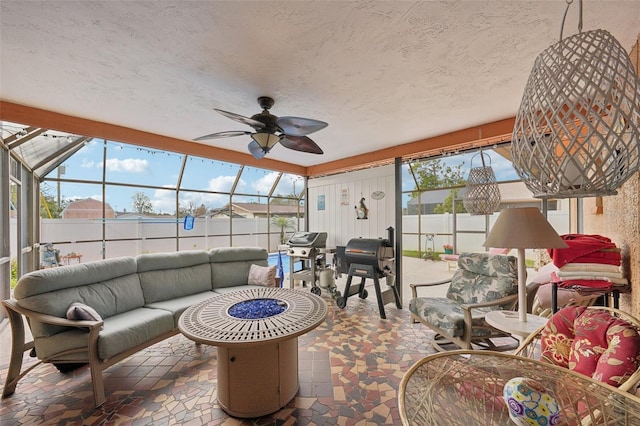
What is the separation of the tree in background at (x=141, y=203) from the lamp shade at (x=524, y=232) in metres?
6.20

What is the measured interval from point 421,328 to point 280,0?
11.7ft

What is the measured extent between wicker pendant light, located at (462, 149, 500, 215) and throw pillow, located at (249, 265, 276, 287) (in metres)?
2.74

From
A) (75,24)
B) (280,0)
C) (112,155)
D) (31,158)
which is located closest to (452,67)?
(280,0)

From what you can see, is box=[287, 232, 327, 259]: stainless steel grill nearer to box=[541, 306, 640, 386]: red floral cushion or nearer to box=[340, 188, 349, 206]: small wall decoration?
box=[340, 188, 349, 206]: small wall decoration

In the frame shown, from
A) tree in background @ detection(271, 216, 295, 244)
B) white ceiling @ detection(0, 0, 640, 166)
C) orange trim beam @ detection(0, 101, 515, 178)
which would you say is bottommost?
tree in background @ detection(271, 216, 295, 244)

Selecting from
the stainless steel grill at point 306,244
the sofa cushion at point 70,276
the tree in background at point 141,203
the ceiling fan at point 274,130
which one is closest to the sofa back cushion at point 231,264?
the stainless steel grill at point 306,244

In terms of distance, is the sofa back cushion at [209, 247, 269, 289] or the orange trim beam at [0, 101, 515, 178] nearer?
the orange trim beam at [0, 101, 515, 178]

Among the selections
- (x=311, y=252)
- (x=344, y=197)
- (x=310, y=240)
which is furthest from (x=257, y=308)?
(x=344, y=197)

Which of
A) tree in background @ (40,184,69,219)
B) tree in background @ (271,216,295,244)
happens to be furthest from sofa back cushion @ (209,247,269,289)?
tree in background @ (271,216,295,244)

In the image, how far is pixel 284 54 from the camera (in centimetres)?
187

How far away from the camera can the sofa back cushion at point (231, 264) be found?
12.0 ft

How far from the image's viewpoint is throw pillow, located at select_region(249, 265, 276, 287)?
144 inches

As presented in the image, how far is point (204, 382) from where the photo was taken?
7.44 ft

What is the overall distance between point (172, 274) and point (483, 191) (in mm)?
3918
